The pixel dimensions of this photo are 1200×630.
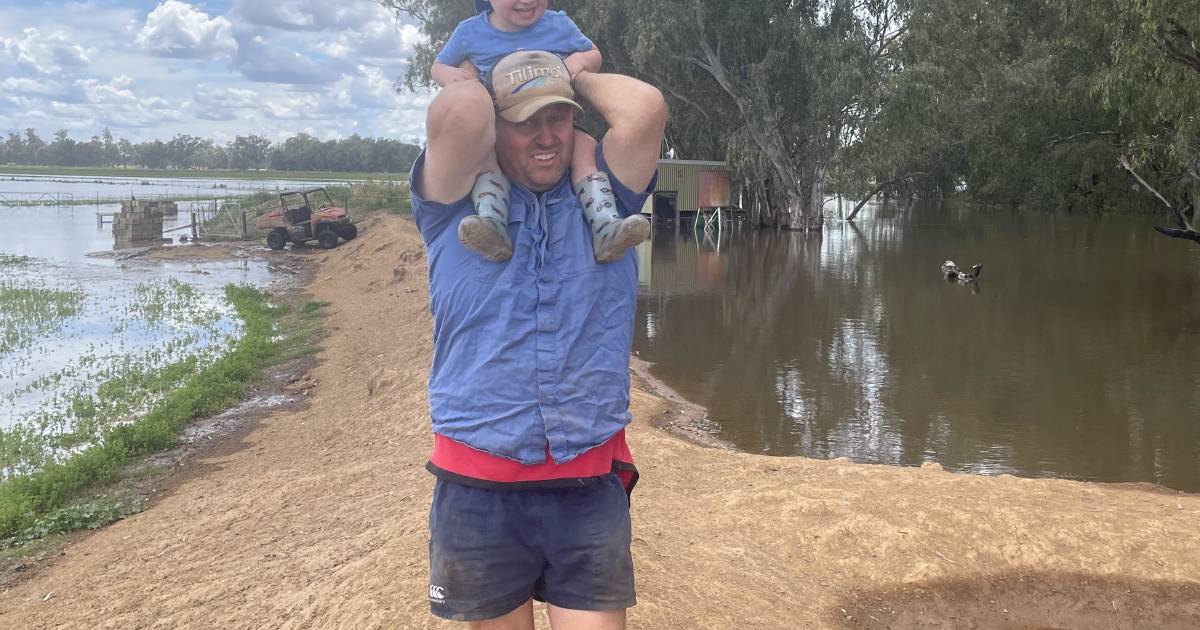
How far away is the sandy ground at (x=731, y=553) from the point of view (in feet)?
15.8

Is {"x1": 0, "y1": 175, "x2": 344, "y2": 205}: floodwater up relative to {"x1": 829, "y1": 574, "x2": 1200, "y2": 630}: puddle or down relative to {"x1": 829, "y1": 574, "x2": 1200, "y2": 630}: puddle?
up

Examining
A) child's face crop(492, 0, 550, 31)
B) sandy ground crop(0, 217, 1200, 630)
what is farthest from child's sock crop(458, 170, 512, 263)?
sandy ground crop(0, 217, 1200, 630)

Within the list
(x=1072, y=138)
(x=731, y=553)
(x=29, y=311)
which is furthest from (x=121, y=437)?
(x=1072, y=138)

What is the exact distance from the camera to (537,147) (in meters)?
2.25

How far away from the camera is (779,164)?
3659 centimetres

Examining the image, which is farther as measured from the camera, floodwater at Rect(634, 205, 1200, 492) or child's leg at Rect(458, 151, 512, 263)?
floodwater at Rect(634, 205, 1200, 492)

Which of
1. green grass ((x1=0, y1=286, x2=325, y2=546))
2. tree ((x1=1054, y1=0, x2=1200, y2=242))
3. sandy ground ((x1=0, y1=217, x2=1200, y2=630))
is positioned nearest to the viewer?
sandy ground ((x1=0, y1=217, x2=1200, y2=630))

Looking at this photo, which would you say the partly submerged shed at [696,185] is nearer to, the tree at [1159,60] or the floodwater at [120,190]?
the tree at [1159,60]

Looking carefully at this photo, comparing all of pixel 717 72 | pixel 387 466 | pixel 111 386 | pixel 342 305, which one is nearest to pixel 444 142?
pixel 387 466

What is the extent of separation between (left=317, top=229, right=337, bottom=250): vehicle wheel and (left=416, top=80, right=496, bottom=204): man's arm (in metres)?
31.2

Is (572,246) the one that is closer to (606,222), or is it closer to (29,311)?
(606,222)

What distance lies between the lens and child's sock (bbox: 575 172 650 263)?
2.12m

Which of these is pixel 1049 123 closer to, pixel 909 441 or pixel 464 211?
pixel 909 441

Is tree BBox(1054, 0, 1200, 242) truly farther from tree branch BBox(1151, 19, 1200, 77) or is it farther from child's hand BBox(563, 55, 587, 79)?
child's hand BBox(563, 55, 587, 79)
